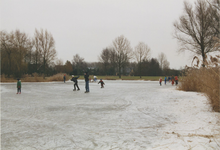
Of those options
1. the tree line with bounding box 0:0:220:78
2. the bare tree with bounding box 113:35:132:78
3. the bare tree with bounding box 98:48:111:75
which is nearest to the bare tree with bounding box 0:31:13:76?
the tree line with bounding box 0:0:220:78

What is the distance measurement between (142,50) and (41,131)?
49.1 meters

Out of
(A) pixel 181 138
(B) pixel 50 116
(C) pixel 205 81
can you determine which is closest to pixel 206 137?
(A) pixel 181 138

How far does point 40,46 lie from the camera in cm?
4209

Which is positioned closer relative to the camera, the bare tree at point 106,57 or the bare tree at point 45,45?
the bare tree at point 45,45

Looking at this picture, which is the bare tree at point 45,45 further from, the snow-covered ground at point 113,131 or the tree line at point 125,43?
the snow-covered ground at point 113,131

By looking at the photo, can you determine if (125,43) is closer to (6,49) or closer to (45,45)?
(45,45)

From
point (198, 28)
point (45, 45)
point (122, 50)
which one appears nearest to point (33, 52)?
point (45, 45)

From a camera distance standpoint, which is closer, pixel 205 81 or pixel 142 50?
pixel 205 81

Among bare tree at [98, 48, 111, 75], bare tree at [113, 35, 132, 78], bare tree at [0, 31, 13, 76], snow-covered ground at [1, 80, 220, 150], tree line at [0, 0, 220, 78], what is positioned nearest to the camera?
snow-covered ground at [1, 80, 220, 150]

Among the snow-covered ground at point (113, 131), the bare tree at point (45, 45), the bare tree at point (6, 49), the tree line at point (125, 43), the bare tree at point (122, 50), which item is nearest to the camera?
the snow-covered ground at point (113, 131)

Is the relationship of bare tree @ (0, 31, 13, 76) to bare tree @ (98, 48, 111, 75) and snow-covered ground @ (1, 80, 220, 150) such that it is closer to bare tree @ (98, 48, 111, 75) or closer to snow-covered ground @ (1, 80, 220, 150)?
snow-covered ground @ (1, 80, 220, 150)

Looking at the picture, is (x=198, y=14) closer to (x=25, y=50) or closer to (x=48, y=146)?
(x=48, y=146)

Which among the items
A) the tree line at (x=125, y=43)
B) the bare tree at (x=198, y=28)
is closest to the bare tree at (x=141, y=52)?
the tree line at (x=125, y=43)

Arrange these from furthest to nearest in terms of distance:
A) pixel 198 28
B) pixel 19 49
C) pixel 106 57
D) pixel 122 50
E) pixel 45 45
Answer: pixel 106 57, pixel 122 50, pixel 45 45, pixel 19 49, pixel 198 28
